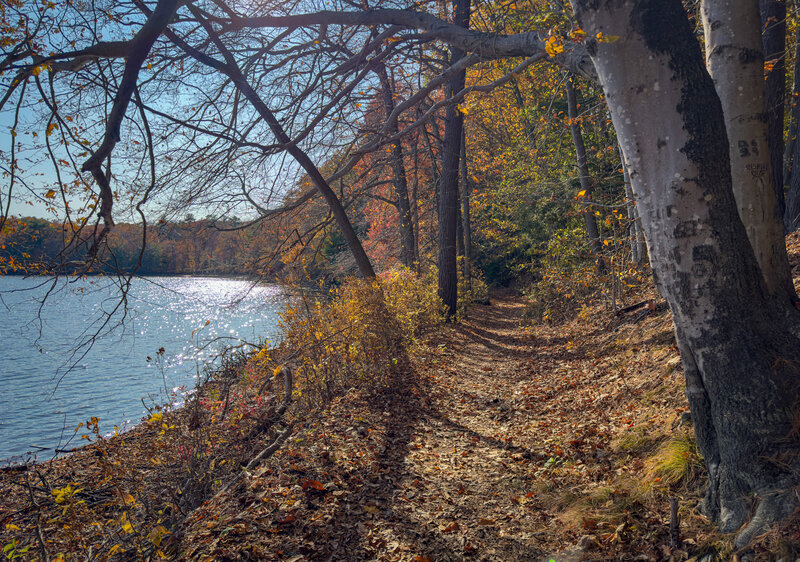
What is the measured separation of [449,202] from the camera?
490 inches

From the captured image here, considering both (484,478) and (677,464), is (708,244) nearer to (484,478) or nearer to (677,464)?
(677,464)

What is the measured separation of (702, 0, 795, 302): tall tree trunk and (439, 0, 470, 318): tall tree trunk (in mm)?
8809

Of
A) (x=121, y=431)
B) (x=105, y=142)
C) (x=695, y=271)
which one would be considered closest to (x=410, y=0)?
(x=105, y=142)

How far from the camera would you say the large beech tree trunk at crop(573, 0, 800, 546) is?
2.49m

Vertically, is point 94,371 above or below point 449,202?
below

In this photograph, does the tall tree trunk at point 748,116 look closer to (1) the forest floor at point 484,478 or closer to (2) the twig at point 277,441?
(1) the forest floor at point 484,478

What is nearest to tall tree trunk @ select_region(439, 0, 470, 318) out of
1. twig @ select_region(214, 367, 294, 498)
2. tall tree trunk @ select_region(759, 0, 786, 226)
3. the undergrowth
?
the undergrowth

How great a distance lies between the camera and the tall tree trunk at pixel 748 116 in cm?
313

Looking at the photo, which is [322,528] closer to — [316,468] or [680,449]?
[316,468]

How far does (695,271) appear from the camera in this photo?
8.38 ft

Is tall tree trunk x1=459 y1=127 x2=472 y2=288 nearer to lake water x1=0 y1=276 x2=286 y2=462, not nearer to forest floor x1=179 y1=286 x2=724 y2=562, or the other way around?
lake water x1=0 y1=276 x2=286 y2=462

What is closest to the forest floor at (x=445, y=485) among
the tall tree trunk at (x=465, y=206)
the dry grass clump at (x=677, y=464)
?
the dry grass clump at (x=677, y=464)

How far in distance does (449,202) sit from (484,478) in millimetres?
8974

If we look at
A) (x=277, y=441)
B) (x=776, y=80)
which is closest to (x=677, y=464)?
(x=277, y=441)
